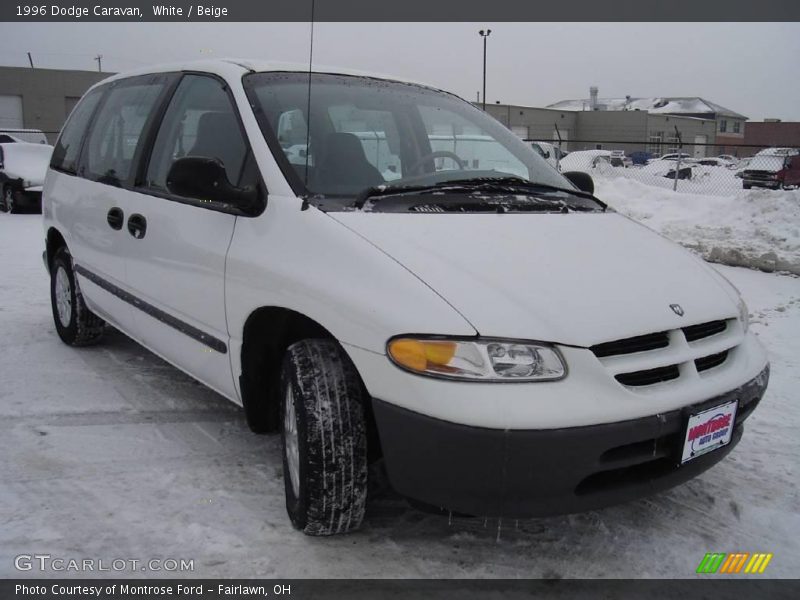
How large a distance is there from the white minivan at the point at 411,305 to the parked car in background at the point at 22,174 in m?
11.1

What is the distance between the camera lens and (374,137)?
3.17 meters

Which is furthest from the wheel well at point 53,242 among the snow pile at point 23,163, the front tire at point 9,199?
the front tire at point 9,199

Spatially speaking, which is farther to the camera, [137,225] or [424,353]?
[137,225]

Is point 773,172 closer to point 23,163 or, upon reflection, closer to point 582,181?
point 23,163

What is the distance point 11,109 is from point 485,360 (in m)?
43.9

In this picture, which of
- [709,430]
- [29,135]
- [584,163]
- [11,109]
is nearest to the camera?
[709,430]

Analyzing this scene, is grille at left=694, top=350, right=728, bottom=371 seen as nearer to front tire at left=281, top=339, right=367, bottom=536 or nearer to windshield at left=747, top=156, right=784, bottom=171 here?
front tire at left=281, top=339, right=367, bottom=536

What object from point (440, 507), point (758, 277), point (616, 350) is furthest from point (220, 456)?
point (758, 277)

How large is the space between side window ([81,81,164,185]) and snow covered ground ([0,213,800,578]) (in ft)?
4.03

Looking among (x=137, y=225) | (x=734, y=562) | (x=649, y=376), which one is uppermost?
(x=137, y=225)

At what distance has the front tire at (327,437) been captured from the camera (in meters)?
2.23

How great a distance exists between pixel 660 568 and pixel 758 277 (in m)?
5.56

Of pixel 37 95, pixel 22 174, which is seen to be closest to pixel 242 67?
pixel 22 174

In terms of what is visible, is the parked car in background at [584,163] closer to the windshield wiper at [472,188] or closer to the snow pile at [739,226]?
the snow pile at [739,226]
